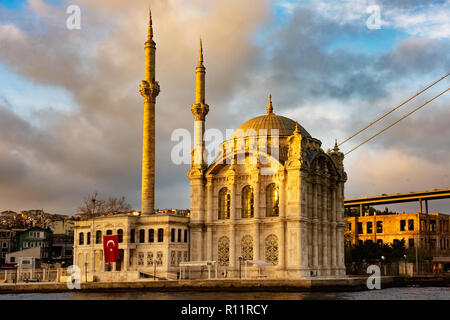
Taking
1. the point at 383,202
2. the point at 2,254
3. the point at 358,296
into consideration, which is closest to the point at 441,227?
the point at 383,202

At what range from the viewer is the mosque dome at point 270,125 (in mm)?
83875

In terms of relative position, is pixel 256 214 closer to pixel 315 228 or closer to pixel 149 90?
pixel 315 228

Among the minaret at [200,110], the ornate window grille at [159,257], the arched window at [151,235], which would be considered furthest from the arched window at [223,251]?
the minaret at [200,110]

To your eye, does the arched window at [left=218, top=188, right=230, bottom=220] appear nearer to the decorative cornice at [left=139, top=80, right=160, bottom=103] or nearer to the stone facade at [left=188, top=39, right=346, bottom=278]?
the stone facade at [left=188, top=39, right=346, bottom=278]

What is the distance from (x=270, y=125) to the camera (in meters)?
84.8

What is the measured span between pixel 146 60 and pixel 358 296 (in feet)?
138

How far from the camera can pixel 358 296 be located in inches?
2354

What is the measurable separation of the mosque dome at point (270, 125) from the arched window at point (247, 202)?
10.1 meters

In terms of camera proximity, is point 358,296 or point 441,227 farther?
point 441,227

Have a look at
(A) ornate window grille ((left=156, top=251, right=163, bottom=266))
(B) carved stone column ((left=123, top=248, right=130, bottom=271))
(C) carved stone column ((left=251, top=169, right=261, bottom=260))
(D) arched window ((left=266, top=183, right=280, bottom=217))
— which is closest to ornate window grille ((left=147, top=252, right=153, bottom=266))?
(A) ornate window grille ((left=156, top=251, right=163, bottom=266))

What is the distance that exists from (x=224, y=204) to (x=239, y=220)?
3529 mm

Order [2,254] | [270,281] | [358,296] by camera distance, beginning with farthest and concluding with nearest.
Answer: [2,254]
[270,281]
[358,296]

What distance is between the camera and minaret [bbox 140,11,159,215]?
79.5 m

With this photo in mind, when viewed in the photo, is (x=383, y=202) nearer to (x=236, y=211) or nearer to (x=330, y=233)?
(x=330, y=233)
